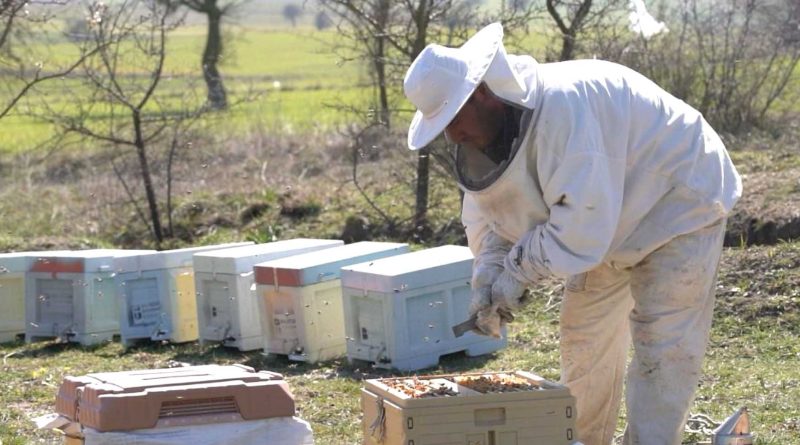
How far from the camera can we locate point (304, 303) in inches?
302

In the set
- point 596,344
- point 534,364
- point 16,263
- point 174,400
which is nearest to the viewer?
point 174,400

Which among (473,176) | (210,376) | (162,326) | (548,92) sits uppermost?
(548,92)

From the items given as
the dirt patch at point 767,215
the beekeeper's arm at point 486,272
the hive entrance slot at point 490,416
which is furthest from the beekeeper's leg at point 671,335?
the dirt patch at point 767,215

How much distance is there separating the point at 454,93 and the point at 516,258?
64 cm

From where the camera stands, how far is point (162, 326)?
866 centimetres

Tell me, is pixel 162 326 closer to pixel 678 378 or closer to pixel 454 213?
pixel 454 213

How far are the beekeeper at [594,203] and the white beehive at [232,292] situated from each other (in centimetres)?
341

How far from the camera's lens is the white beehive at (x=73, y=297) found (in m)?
8.71

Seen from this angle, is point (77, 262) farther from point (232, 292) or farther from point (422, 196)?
point (422, 196)

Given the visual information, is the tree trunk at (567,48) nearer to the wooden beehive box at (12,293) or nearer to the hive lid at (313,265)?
the hive lid at (313,265)

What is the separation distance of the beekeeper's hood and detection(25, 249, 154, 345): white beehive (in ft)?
15.6

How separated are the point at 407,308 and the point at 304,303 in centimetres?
72

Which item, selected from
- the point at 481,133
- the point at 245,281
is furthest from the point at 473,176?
the point at 245,281

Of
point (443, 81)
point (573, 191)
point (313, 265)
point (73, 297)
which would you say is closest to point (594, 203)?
point (573, 191)
